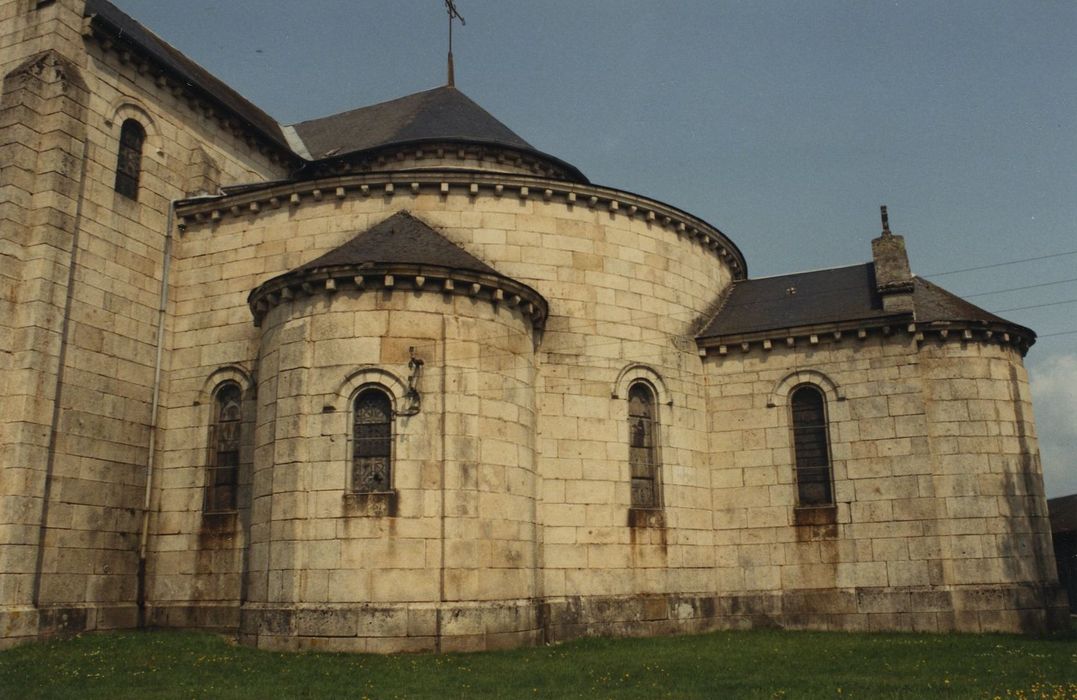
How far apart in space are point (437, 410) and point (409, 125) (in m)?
11.5

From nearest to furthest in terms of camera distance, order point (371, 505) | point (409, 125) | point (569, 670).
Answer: point (569, 670), point (371, 505), point (409, 125)

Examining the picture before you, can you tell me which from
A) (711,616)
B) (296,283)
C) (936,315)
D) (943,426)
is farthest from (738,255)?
(296,283)

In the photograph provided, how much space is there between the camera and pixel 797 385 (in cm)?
2156

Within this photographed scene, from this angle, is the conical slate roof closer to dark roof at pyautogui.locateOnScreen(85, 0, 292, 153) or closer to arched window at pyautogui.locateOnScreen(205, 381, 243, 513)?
arched window at pyautogui.locateOnScreen(205, 381, 243, 513)

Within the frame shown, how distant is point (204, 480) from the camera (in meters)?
19.6

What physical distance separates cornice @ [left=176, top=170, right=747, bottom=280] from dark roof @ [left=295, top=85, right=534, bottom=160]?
3.61 meters

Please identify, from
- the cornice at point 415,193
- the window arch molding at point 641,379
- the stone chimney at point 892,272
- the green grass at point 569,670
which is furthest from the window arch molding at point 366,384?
the stone chimney at point 892,272

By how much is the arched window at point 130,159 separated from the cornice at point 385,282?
4.69m

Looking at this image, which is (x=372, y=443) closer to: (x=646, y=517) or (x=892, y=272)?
(x=646, y=517)

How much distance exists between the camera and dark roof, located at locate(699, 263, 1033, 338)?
21141 millimetres

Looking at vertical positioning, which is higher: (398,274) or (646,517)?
(398,274)

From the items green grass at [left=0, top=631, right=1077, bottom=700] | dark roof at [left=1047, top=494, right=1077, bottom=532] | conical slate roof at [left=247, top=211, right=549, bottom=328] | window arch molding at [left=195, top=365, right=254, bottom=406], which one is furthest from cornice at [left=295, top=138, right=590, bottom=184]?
dark roof at [left=1047, top=494, right=1077, bottom=532]

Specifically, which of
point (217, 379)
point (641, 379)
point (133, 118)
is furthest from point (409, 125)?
point (641, 379)

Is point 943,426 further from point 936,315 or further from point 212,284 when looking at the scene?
point 212,284
